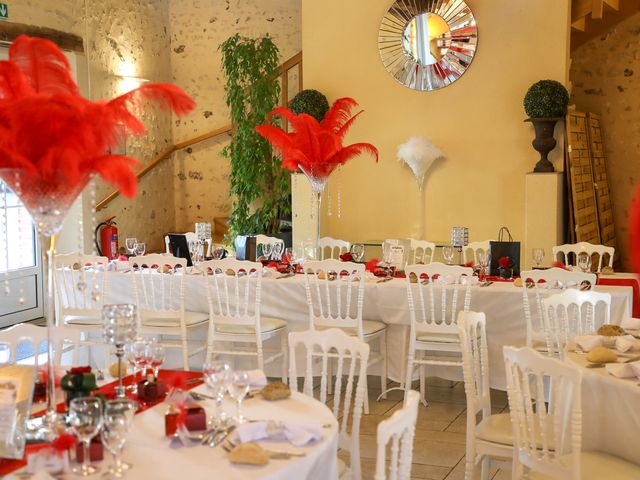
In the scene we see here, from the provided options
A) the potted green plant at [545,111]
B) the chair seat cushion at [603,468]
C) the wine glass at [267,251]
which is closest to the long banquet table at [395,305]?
the wine glass at [267,251]

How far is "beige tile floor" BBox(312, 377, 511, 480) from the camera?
435 cm

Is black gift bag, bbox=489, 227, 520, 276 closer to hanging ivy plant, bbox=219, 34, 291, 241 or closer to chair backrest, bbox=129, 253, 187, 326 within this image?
chair backrest, bbox=129, 253, 187, 326

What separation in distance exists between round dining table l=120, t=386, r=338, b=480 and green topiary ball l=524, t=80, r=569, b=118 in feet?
17.3

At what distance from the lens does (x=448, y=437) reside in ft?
15.9

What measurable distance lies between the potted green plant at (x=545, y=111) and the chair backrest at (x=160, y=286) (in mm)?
3539

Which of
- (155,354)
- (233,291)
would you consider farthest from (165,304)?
(155,354)

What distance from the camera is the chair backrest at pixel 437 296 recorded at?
5.14 m

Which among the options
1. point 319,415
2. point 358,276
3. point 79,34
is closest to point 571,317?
point 358,276

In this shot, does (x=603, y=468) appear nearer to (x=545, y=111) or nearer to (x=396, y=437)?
(x=396, y=437)

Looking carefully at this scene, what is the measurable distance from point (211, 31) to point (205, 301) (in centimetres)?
560

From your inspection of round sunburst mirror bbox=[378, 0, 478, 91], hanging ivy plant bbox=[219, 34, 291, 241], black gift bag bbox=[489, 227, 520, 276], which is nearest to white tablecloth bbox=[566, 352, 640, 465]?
black gift bag bbox=[489, 227, 520, 276]

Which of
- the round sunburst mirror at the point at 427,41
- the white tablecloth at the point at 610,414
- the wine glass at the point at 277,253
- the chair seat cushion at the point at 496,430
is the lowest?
the chair seat cushion at the point at 496,430

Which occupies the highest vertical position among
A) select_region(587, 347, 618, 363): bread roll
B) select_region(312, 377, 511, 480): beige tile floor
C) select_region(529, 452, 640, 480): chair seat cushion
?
select_region(587, 347, 618, 363): bread roll

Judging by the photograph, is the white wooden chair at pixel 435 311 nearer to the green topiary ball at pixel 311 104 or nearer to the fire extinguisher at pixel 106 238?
the green topiary ball at pixel 311 104
